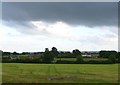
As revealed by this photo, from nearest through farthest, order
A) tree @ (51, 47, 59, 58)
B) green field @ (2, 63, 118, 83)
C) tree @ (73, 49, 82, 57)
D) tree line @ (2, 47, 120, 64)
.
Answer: green field @ (2, 63, 118, 83), tree line @ (2, 47, 120, 64), tree @ (51, 47, 59, 58), tree @ (73, 49, 82, 57)

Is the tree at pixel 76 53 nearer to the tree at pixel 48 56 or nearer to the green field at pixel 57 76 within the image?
the tree at pixel 48 56

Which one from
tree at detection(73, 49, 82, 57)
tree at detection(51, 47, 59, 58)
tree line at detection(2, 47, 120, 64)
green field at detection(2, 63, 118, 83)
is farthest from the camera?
tree at detection(73, 49, 82, 57)

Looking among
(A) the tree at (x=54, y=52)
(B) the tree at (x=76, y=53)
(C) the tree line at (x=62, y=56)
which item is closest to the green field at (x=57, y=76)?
(C) the tree line at (x=62, y=56)

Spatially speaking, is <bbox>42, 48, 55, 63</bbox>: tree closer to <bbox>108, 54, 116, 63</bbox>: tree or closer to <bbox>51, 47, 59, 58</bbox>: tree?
<bbox>51, 47, 59, 58</bbox>: tree

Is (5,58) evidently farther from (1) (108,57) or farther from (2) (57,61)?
(1) (108,57)

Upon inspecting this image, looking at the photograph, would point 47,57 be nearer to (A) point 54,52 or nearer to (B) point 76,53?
(A) point 54,52

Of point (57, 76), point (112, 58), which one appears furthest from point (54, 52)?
point (57, 76)

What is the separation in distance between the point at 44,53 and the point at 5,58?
33.8 feet

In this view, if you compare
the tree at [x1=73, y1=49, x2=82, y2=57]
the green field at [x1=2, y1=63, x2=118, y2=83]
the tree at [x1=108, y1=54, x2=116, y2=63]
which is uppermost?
the tree at [x1=73, y1=49, x2=82, y2=57]

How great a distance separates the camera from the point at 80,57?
85000 millimetres

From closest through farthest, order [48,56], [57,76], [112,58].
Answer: [57,76] → [112,58] → [48,56]

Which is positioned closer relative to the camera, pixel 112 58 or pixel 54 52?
pixel 112 58

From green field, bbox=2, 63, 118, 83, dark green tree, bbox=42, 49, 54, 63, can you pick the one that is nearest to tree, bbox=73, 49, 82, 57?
dark green tree, bbox=42, 49, 54, 63

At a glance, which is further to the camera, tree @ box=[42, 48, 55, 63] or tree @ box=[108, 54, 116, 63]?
tree @ box=[42, 48, 55, 63]
